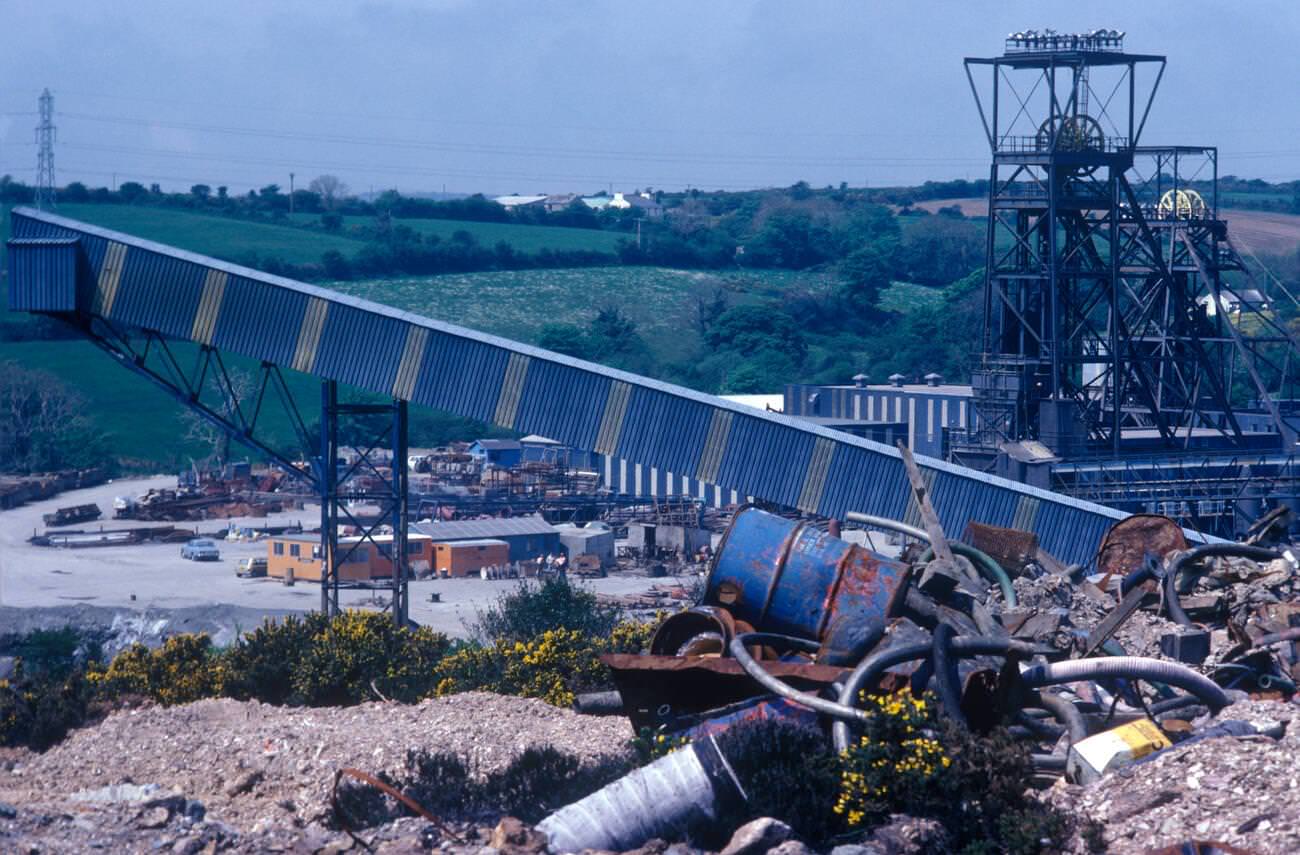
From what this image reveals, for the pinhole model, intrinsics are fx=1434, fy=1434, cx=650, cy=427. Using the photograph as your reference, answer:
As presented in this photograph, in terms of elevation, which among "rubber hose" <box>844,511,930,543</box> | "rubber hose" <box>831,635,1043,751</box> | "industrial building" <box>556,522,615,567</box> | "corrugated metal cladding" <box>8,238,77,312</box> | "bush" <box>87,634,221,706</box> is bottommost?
"industrial building" <box>556,522,615,567</box>

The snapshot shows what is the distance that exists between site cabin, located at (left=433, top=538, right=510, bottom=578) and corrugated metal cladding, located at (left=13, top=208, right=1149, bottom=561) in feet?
60.9

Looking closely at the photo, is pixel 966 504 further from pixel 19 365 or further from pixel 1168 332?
pixel 19 365

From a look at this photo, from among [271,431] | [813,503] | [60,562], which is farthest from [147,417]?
[813,503]

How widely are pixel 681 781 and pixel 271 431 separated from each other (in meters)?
52.2

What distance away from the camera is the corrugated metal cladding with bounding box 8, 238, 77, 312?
18.3 meters

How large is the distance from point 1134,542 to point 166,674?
8.75 m

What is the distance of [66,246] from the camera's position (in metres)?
18.3

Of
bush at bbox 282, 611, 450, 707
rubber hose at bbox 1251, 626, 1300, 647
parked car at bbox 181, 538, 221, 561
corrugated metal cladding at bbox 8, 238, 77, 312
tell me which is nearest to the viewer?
rubber hose at bbox 1251, 626, 1300, 647

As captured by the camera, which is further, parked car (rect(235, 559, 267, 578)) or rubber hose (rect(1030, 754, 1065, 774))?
parked car (rect(235, 559, 267, 578))

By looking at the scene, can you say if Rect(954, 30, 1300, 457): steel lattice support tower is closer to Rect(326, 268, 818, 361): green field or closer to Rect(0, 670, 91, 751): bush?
Rect(0, 670, 91, 751): bush

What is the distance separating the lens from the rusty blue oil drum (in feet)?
29.8

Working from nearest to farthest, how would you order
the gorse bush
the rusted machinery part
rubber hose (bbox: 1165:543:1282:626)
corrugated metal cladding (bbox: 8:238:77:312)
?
the rusted machinery part < the gorse bush < rubber hose (bbox: 1165:543:1282:626) < corrugated metal cladding (bbox: 8:238:77:312)

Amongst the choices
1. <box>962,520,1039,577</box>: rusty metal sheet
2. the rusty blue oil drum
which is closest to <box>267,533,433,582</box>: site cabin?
<box>962,520,1039,577</box>: rusty metal sheet

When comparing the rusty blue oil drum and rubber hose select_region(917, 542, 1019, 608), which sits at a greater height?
the rusty blue oil drum
